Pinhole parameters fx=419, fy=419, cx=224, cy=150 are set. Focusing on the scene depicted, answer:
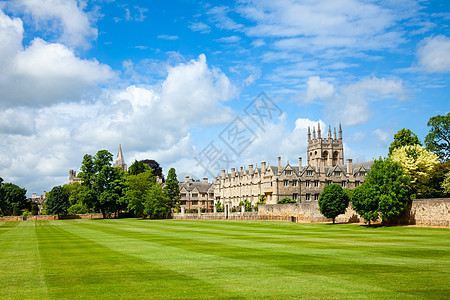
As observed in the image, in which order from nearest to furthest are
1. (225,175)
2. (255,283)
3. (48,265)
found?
(255,283) → (48,265) → (225,175)

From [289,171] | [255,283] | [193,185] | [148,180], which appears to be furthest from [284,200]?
[255,283]

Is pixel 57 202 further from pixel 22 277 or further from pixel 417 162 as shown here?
pixel 22 277

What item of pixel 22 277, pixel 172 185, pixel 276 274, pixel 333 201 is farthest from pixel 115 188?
pixel 276 274

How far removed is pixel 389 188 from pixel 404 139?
2241 cm

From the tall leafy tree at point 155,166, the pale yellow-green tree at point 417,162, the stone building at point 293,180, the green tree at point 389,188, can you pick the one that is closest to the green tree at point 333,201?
the green tree at point 389,188

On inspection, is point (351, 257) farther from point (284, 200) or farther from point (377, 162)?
point (284, 200)

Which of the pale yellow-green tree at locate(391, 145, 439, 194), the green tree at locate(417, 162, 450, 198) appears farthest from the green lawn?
the green tree at locate(417, 162, 450, 198)

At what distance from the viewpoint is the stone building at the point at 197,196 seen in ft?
378

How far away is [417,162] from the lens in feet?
165

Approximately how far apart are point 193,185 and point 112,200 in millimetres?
36008

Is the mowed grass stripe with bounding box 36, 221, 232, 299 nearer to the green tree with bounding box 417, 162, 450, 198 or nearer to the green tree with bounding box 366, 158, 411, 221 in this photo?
the green tree with bounding box 366, 158, 411, 221

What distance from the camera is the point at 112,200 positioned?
8594 cm

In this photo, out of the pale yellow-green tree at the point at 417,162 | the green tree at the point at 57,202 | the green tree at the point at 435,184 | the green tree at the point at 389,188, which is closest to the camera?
the green tree at the point at 389,188

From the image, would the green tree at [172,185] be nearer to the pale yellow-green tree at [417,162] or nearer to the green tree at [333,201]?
the green tree at [333,201]
